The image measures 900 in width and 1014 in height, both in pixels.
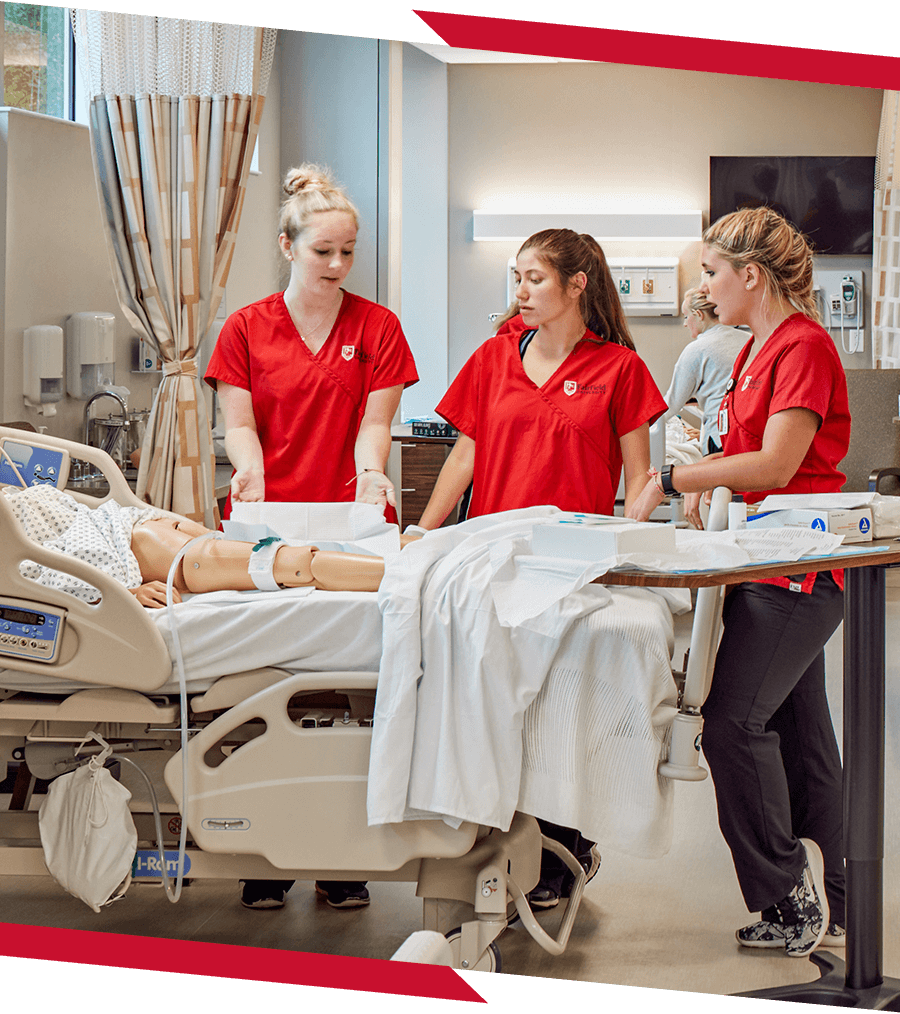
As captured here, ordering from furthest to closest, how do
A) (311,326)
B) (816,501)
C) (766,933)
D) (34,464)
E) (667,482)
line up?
(311,326) < (34,464) < (766,933) < (667,482) < (816,501)

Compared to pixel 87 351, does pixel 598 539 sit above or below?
below

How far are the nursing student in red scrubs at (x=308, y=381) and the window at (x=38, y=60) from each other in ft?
5.36

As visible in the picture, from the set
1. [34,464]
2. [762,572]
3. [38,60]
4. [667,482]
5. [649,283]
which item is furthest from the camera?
[649,283]

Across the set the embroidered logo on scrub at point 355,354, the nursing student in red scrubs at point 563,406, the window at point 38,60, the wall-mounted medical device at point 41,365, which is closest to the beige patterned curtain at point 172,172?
the wall-mounted medical device at point 41,365

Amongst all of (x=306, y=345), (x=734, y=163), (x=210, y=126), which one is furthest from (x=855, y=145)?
(x=306, y=345)

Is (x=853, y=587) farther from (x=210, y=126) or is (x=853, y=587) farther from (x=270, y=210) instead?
(x=270, y=210)

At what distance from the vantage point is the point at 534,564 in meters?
1.96

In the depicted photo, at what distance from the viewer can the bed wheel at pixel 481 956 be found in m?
1.97

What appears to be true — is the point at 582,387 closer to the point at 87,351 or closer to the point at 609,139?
the point at 87,351

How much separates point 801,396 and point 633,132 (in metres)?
5.61

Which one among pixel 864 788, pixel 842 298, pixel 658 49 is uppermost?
pixel 658 49

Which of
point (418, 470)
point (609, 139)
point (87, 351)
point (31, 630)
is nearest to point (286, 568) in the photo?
point (31, 630)

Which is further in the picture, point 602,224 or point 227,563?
point 602,224

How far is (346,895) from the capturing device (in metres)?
2.45
